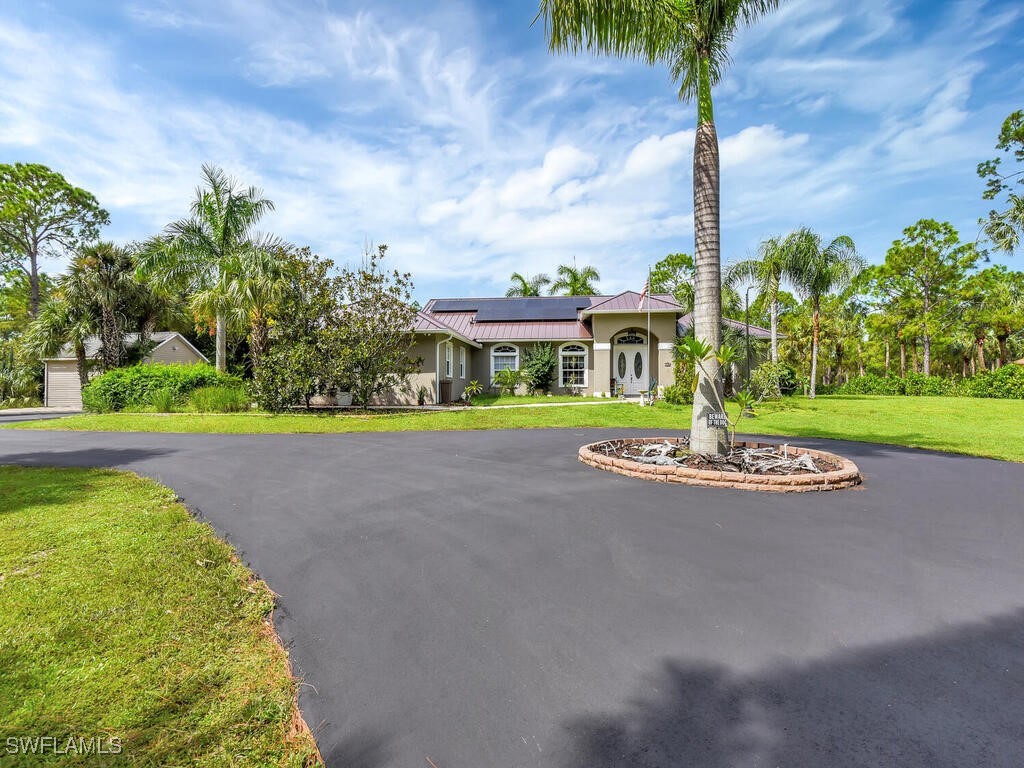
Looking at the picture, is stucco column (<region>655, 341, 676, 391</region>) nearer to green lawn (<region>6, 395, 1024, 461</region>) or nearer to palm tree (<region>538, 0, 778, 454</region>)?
green lawn (<region>6, 395, 1024, 461</region>)

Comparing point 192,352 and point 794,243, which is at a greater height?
point 794,243

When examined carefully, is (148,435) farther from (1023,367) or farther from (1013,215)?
(1023,367)

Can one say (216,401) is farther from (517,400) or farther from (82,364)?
(82,364)

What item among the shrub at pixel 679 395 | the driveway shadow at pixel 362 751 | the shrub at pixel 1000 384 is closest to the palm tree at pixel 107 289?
the shrub at pixel 679 395

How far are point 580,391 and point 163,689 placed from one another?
22.8m

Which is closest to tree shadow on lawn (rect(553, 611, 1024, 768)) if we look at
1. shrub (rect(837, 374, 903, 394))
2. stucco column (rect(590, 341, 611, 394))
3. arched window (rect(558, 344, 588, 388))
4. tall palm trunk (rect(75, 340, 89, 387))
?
stucco column (rect(590, 341, 611, 394))

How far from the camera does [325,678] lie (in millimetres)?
2520

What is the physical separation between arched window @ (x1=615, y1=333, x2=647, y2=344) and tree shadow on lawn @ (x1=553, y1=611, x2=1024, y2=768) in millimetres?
21884

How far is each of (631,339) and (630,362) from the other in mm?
A: 1212

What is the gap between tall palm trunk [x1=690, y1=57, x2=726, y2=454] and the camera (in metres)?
7.80

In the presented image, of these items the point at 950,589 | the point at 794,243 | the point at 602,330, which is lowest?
the point at 950,589

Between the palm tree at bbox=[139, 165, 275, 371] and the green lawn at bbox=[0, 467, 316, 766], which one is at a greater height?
the palm tree at bbox=[139, 165, 275, 371]

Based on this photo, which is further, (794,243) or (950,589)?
(794,243)

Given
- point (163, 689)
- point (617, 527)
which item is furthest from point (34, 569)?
point (617, 527)
